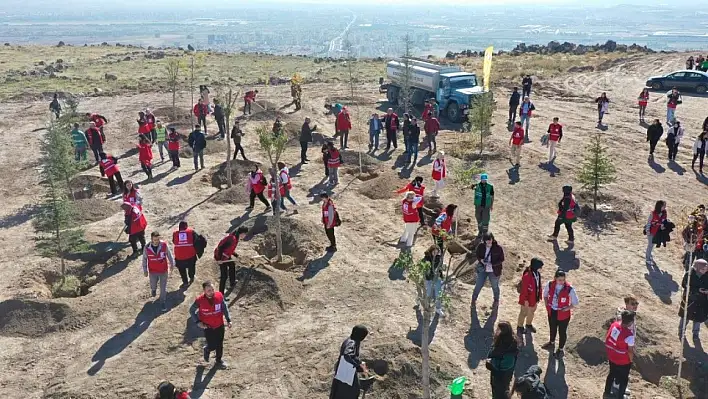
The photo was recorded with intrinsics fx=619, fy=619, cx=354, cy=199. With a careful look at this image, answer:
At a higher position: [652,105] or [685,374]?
[652,105]

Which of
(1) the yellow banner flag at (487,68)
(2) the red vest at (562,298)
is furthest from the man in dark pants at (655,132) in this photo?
(2) the red vest at (562,298)

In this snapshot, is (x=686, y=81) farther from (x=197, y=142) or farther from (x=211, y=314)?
(x=211, y=314)

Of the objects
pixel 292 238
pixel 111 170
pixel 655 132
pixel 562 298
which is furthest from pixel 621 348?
pixel 111 170

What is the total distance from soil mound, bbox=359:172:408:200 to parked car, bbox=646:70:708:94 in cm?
2140

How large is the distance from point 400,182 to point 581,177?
532 centimetres

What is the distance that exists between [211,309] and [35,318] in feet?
13.8

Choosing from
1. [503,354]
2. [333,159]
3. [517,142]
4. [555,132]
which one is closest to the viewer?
[503,354]

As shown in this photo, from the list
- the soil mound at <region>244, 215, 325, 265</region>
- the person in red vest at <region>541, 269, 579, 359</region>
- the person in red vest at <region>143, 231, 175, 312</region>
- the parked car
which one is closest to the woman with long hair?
the person in red vest at <region>541, 269, 579, 359</region>

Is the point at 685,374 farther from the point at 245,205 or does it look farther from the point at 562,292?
the point at 245,205

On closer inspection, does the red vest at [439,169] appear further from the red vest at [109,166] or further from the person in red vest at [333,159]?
the red vest at [109,166]

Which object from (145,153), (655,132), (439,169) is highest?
(655,132)

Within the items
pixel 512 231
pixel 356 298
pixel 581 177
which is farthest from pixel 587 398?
pixel 581 177

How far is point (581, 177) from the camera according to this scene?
1653 centimetres

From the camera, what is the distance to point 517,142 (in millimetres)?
19625
